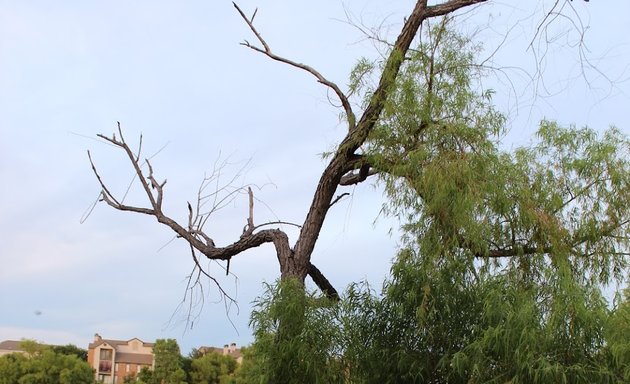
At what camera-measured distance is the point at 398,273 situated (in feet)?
15.9

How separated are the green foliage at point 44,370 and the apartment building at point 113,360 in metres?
9.68

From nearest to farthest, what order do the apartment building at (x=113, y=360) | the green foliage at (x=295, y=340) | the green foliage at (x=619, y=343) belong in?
the green foliage at (x=619, y=343) → the green foliage at (x=295, y=340) → the apartment building at (x=113, y=360)

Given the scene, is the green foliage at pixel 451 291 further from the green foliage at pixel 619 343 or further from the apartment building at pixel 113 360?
the apartment building at pixel 113 360

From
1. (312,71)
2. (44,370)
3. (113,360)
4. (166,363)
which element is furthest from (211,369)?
(312,71)

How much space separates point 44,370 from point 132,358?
12.3 m

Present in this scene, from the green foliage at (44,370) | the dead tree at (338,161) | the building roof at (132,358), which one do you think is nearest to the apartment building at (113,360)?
the building roof at (132,358)

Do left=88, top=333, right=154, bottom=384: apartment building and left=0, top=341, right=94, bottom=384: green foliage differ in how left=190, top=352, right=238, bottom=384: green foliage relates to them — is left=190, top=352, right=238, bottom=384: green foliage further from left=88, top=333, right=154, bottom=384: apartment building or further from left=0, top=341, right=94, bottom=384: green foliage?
left=88, top=333, right=154, bottom=384: apartment building

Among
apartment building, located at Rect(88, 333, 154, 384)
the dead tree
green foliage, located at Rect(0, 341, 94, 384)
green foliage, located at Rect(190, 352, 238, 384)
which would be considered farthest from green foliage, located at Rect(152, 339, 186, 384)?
the dead tree

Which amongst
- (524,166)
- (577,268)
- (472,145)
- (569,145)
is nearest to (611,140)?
(569,145)

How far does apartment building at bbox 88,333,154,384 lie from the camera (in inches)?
1270

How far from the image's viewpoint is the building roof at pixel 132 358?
108ft

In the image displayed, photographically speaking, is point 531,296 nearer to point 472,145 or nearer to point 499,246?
point 499,246

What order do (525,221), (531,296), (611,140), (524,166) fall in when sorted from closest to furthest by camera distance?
(531,296), (525,221), (524,166), (611,140)

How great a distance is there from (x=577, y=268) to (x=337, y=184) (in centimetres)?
156
